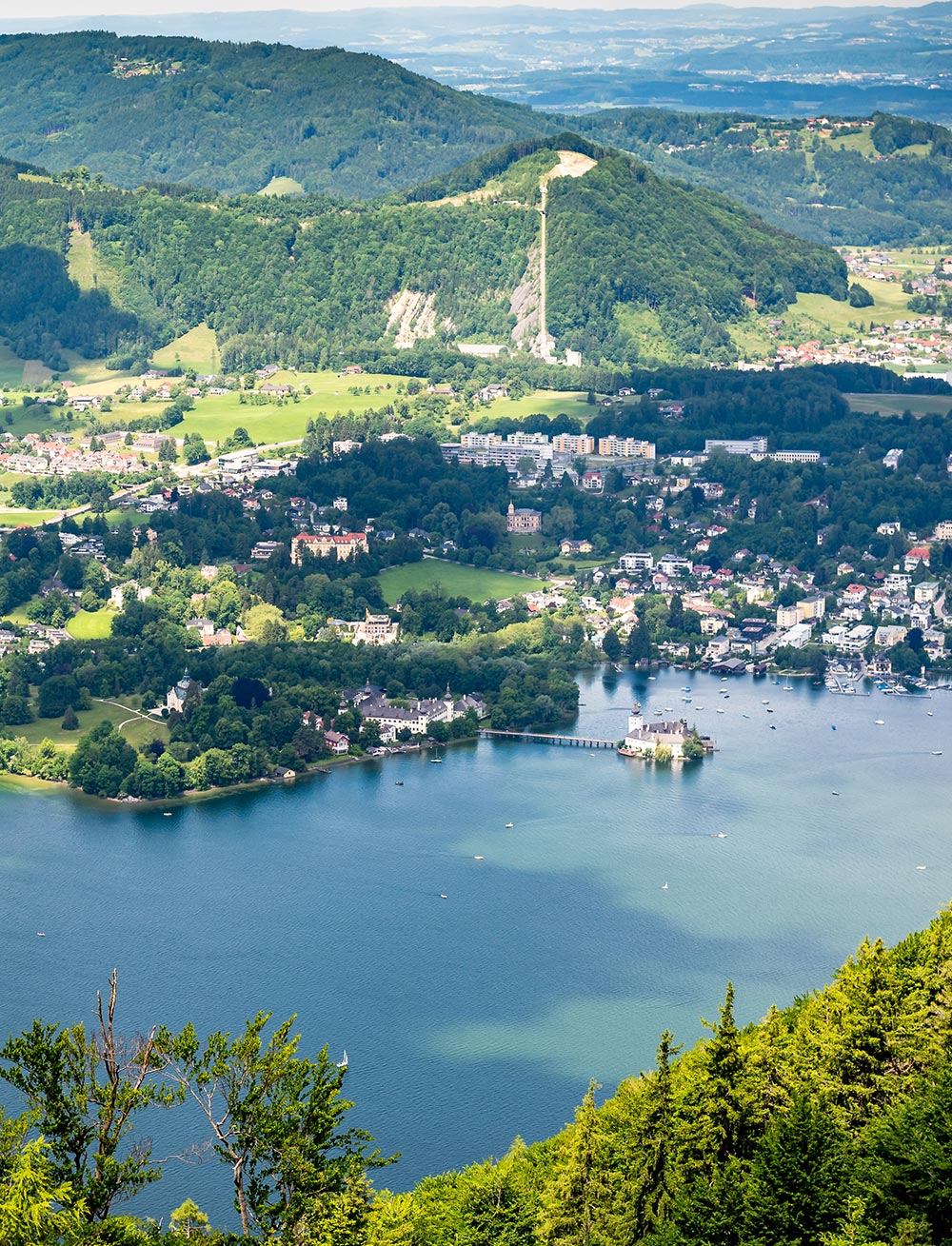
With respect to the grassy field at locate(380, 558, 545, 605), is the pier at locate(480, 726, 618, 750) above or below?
below

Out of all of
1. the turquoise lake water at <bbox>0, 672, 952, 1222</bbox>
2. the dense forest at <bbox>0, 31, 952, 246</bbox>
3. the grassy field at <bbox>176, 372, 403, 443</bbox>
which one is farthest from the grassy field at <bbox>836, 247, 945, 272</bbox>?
the turquoise lake water at <bbox>0, 672, 952, 1222</bbox>

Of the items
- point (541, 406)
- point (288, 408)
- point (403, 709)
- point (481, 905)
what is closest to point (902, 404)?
point (541, 406)

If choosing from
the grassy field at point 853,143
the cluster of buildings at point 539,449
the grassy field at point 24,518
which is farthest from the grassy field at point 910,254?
the grassy field at point 24,518

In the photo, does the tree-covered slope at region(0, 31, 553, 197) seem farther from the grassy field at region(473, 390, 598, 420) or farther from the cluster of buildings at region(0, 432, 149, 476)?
the cluster of buildings at region(0, 432, 149, 476)

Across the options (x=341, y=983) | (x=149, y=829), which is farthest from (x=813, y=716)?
(x=341, y=983)

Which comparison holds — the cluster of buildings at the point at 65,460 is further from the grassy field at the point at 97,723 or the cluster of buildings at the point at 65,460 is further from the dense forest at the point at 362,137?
the dense forest at the point at 362,137
